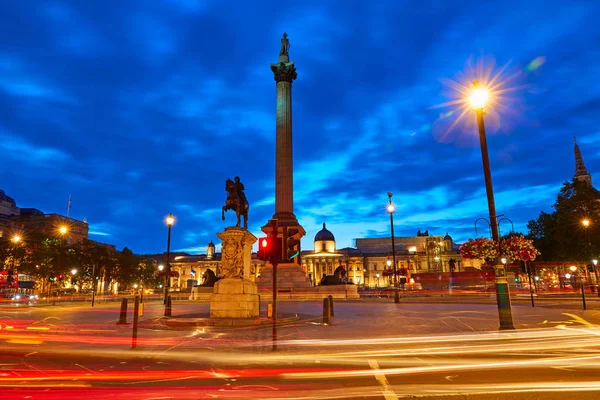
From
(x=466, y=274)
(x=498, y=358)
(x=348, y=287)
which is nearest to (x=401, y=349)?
(x=498, y=358)

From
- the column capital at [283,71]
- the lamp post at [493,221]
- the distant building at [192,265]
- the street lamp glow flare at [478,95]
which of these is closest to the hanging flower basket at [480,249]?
the lamp post at [493,221]

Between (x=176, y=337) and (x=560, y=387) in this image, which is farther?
(x=176, y=337)

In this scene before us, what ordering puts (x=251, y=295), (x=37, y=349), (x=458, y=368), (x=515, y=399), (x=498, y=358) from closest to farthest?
(x=515, y=399), (x=458, y=368), (x=498, y=358), (x=37, y=349), (x=251, y=295)

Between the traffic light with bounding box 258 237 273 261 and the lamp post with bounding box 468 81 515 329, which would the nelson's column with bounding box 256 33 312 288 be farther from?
the traffic light with bounding box 258 237 273 261

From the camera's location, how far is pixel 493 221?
617 inches

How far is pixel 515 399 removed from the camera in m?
6.15

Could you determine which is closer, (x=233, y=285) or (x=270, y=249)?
(x=270, y=249)

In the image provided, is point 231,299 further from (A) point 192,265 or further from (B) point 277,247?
(A) point 192,265

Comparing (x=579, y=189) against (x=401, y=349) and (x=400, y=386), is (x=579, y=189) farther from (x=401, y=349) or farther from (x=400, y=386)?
(x=400, y=386)

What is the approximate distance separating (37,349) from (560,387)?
45.6 feet

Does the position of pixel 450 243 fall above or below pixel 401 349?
above

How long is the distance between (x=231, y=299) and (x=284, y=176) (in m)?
40.7

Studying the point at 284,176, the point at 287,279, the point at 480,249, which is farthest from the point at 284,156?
the point at 480,249

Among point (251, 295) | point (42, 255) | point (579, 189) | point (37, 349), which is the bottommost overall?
point (37, 349)
